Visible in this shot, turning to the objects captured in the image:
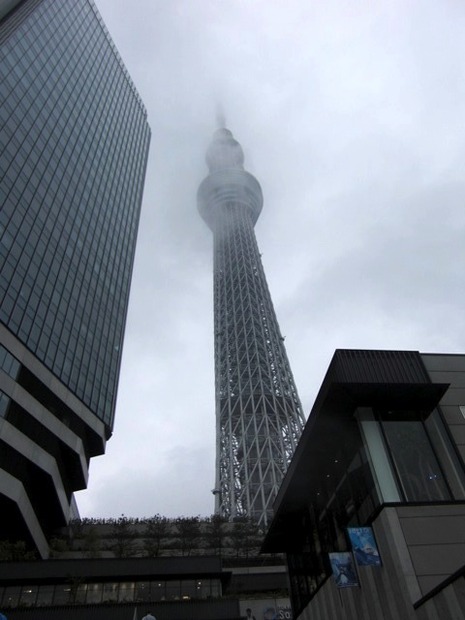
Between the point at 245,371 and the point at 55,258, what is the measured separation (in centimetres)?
6787

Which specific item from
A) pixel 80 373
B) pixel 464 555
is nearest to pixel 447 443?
pixel 464 555

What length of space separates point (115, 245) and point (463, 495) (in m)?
80.6

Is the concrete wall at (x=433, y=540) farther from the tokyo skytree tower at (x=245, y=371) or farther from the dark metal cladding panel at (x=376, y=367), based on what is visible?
the tokyo skytree tower at (x=245, y=371)

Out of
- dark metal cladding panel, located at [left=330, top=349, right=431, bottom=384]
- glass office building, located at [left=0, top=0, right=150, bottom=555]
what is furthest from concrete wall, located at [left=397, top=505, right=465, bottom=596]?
glass office building, located at [left=0, top=0, right=150, bottom=555]

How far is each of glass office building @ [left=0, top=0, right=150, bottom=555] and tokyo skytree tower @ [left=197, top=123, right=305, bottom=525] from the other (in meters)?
34.2

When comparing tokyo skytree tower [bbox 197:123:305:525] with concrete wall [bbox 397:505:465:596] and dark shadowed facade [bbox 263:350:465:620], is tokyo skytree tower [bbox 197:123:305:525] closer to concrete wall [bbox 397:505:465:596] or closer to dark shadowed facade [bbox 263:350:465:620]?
dark shadowed facade [bbox 263:350:465:620]

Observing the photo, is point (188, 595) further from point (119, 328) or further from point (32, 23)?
point (32, 23)

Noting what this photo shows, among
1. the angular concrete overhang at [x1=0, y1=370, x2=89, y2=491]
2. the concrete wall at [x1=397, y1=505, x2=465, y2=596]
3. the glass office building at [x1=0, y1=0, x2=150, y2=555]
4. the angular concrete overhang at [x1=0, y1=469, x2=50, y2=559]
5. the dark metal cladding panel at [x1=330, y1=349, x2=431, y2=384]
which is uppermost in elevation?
the glass office building at [x1=0, y1=0, x2=150, y2=555]

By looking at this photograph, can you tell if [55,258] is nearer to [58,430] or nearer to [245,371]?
[58,430]

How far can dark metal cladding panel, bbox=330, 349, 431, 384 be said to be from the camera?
20.5 meters

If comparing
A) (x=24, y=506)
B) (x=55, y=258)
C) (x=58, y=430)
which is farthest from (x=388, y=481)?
(x=55, y=258)

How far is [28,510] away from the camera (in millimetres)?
56406

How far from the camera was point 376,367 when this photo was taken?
21.1m

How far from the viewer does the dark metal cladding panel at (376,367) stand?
20531mm
